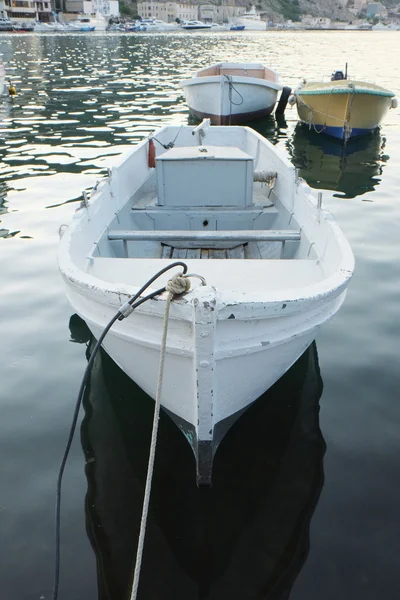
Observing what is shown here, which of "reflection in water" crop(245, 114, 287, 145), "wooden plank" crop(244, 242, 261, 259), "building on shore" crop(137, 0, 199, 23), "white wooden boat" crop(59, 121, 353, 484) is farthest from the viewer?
"building on shore" crop(137, 0, 199, 23)

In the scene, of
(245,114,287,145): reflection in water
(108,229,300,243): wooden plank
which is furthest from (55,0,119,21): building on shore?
(108,229,300,243): wooden plank

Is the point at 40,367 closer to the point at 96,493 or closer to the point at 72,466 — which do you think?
the point at 72,466

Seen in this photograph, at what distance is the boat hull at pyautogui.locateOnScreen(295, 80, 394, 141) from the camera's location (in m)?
14.7

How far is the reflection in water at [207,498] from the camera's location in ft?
10.9

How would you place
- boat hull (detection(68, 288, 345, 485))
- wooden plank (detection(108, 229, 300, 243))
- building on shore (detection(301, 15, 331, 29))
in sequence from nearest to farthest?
boat hull (detection(68, 288, 345, 485))
wooden plank (detection(108, 229, 300, 243))
building on shore (detection(301, 15, 331, 29))

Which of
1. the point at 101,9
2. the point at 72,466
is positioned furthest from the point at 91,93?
the point at 101,9

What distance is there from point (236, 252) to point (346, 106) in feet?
35.6

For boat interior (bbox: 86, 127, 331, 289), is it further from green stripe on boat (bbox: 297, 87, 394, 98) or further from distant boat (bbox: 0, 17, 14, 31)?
distant boat (bbox: 0, 17, 14, 31)

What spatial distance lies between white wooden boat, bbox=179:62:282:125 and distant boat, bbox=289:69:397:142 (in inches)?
74.6

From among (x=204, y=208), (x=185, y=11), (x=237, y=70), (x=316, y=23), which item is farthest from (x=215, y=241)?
(x=316, y=23)

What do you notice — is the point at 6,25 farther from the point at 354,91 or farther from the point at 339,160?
the point at 339,160

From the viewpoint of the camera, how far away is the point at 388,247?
810cm

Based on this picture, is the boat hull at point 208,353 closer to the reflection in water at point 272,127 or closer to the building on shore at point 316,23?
the reflection in water at point 272,127

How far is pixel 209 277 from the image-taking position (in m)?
4.21
